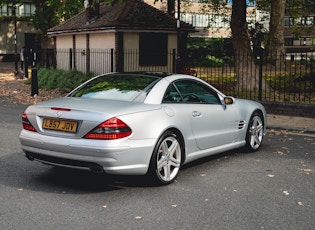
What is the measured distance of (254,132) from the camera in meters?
8.36

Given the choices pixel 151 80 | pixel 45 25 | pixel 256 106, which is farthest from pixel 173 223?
pixel 45 25

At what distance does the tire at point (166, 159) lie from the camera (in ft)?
19.5

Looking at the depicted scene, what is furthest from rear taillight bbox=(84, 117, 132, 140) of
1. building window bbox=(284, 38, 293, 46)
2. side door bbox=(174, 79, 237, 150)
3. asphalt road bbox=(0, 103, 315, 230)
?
building window bbox=(284, 38, 293, 46)

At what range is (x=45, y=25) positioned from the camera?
36.0 metres

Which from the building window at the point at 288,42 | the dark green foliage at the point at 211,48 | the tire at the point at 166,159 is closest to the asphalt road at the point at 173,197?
the tire at the point at 166,159

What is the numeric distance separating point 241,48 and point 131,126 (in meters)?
12.8

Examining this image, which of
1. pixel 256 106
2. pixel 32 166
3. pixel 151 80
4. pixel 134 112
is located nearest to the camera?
pixel 134 112

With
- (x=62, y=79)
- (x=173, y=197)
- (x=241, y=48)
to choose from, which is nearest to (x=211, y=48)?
(x=62, y=79)

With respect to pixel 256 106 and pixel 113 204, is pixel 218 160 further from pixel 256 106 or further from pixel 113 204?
pixel 113 204

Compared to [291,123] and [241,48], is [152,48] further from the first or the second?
[291,123]

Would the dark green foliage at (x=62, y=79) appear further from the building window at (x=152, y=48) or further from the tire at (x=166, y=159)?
the tire at (x=166, y=159)

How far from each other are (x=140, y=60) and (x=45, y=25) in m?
14.1

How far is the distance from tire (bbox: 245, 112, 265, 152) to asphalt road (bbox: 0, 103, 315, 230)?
0.45 metres

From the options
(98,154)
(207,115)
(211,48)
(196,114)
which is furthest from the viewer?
(211,48)
